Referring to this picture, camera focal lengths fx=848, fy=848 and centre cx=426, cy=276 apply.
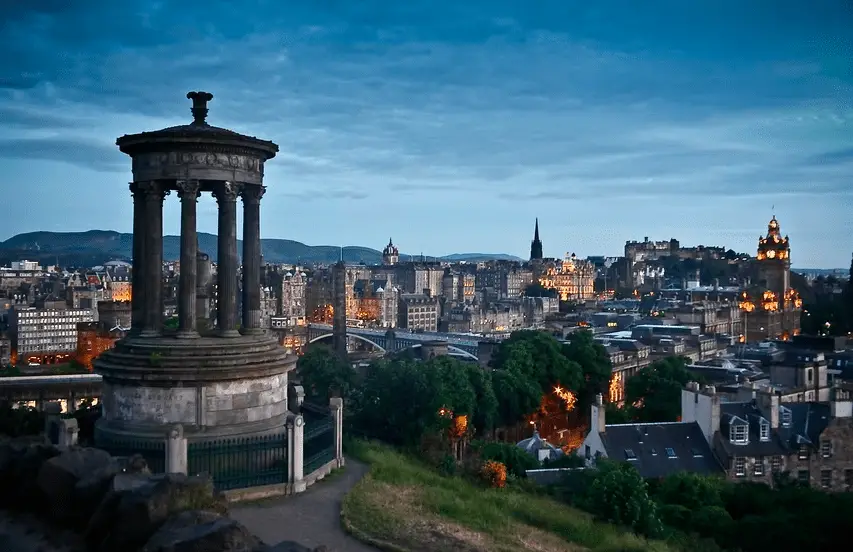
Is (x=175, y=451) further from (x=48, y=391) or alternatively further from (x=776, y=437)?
(x=776, y=437)

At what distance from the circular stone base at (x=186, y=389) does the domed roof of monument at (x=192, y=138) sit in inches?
187

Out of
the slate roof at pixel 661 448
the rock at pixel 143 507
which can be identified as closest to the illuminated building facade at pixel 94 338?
the slate roof at pixel 661 448

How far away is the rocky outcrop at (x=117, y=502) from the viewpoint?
10133mm

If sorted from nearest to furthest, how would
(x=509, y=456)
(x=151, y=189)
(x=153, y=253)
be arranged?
1. (x=151, y=189)
2. (x=153, y=253)
3. (x=509, y=456)

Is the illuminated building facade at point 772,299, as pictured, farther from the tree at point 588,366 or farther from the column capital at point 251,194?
the column capital at point 251,194

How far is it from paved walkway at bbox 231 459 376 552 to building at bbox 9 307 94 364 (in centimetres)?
10606

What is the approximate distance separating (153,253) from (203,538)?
12667 mm

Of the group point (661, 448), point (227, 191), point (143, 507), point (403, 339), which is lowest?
point (403, 339)

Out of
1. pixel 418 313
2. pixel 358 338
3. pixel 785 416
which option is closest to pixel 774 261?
pixel 418 313

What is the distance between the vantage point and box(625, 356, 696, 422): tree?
55375 mm

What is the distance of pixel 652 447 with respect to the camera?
133ft

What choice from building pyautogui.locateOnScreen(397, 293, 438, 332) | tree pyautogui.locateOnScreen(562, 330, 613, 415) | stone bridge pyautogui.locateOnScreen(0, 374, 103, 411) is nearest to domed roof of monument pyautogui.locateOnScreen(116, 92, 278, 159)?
stone bridge pyautogui.locateOnScreen(0, 374, 103, 411)

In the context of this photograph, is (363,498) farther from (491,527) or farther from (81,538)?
(81,538)

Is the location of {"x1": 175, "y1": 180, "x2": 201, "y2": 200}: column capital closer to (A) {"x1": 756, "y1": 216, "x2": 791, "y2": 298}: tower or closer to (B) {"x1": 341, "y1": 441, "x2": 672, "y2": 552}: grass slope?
(B) {"x1": 341, "y1": 441, "x2": 672, "y2": 552}: grass slope
